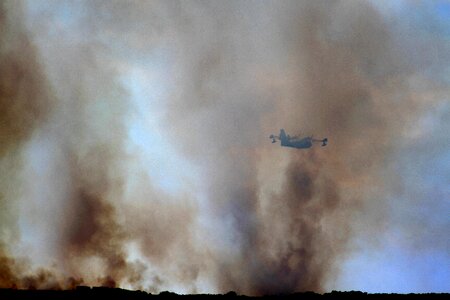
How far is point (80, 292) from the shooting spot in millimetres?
74688

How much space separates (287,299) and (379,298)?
11224 millimetres

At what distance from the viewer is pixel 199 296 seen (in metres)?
76.1

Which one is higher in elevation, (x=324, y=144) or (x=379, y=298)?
(x=324, y=144)

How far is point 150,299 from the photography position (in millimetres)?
75438

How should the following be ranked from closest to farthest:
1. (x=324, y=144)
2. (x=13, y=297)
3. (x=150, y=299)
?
(x=13, y=297) → (x=150, y=299) → (x=324, y=144)

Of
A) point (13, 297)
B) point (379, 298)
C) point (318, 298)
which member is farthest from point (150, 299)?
point (379, 298)

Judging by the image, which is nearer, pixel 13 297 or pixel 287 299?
pixel 13 297

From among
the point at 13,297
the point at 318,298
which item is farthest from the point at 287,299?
the point at 13,297

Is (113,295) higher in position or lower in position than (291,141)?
lower

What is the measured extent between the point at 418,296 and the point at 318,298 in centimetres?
1242

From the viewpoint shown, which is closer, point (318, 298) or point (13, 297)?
point (13, 297)

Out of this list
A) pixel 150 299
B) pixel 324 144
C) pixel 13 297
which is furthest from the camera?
pixel 324 144

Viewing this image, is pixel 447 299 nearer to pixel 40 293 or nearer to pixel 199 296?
pixel 199 296

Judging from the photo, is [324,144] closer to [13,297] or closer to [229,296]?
[229,296]
